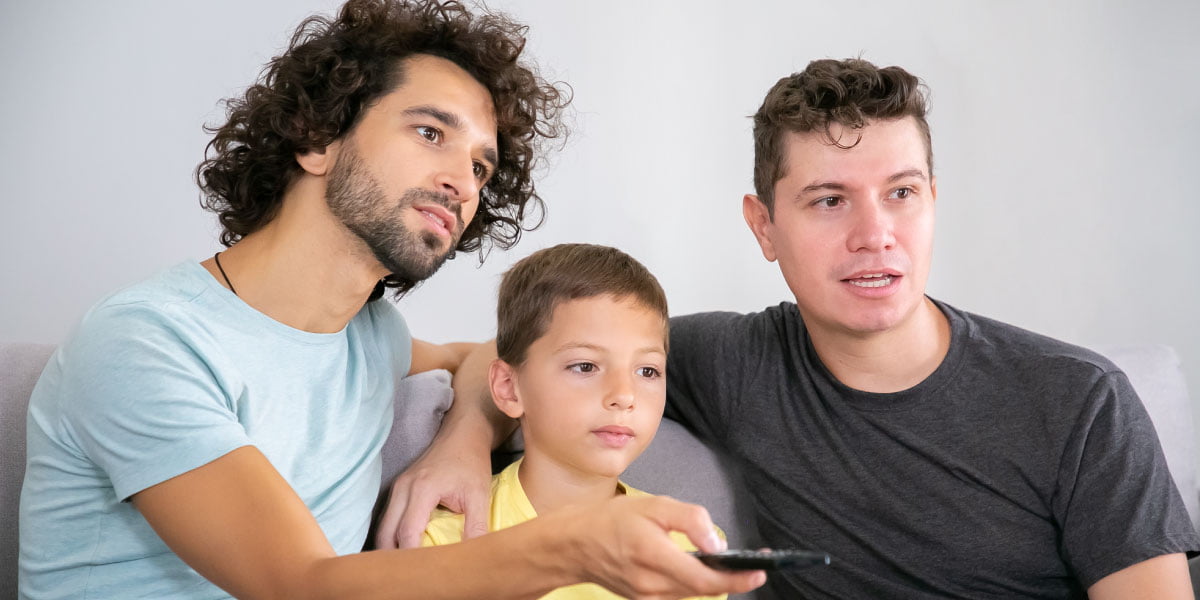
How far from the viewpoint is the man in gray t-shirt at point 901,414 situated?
5.05ft

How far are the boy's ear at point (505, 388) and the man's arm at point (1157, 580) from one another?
951mm

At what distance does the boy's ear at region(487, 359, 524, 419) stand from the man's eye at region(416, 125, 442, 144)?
0.38 meters

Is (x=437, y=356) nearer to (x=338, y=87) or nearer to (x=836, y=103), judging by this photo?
(x=338, y=87)

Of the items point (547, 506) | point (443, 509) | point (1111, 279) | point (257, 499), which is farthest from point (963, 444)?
point (1111, 279)

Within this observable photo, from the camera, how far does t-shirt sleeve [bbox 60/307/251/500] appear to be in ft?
3.81

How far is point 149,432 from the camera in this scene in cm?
117

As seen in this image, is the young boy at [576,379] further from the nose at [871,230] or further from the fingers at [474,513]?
the nose at [871,230]

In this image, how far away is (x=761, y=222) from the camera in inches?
73.7

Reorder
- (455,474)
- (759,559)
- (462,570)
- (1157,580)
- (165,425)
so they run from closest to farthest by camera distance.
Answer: (759,559), (462,570), (165,425), (1157,580), (455,474)

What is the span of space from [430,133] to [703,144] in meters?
1.21

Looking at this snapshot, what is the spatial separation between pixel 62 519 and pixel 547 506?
699mm

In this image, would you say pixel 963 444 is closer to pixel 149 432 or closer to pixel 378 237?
pixel 378 237

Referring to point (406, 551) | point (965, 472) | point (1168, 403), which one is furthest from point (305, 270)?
point (1168, 403)

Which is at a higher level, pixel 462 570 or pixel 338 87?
pixel 338 87
